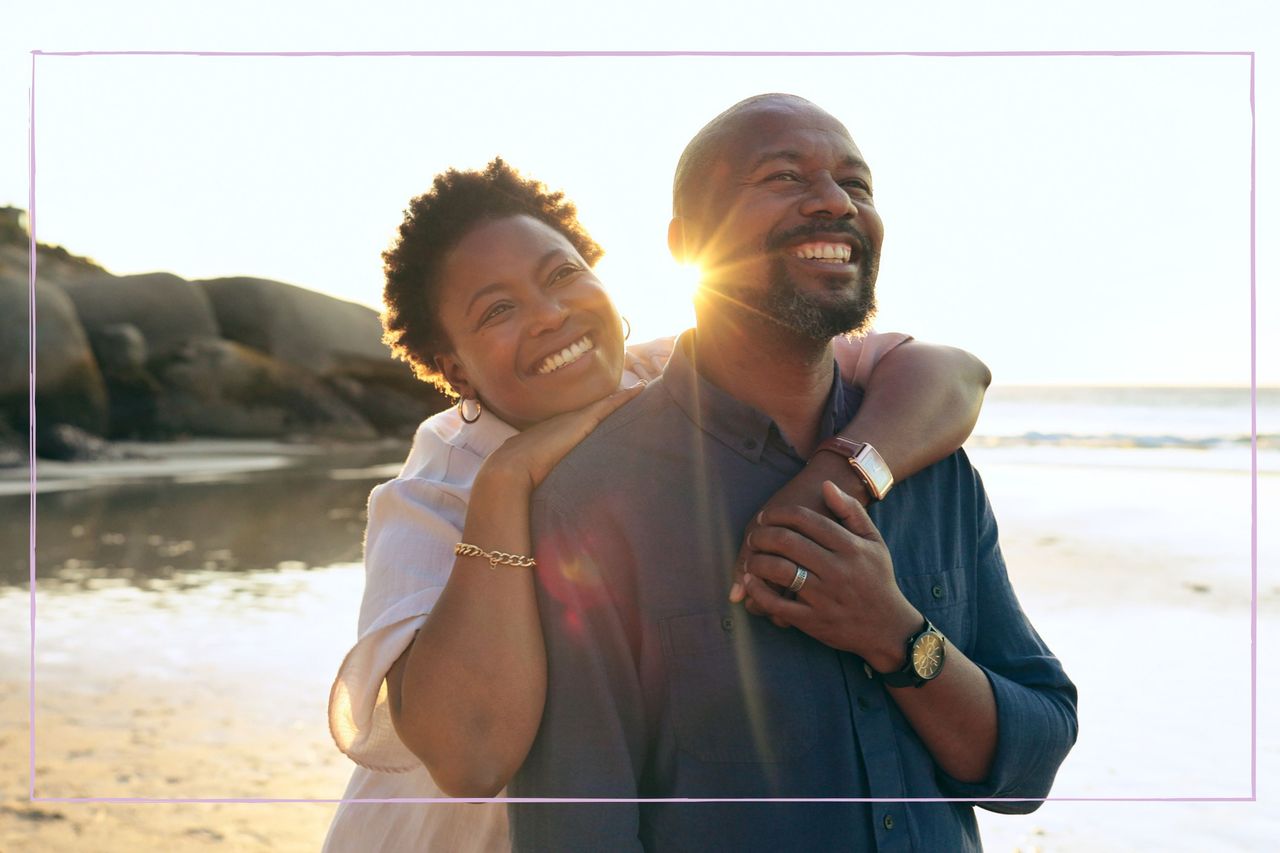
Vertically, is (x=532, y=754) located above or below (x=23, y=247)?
below

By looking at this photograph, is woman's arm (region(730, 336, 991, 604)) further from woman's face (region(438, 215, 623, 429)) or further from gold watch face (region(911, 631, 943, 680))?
woman's face (region(438, 215, 623, 429))

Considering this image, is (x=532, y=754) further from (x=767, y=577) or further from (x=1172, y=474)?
(x=1172, y=474)

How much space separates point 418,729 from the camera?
170cm

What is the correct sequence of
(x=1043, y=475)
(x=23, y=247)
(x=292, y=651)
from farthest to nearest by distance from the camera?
(x=1043, y=475), (x=292, y=651), (x=23, y=247)

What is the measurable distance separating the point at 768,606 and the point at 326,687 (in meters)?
3.72

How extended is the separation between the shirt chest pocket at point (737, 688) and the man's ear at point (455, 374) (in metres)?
0.71

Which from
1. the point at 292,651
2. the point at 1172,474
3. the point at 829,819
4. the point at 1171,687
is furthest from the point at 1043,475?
the point at 829,819

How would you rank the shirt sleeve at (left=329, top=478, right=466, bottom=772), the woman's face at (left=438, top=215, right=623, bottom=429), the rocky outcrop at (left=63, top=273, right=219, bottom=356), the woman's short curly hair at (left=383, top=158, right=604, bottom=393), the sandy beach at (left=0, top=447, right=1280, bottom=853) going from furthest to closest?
the sandy beach at (left=0, top=447, right=1280, bottom=853) < the rocky outcrop at (left=63, top=273, right=219, bottom=356) < the woman's short curly hair at (left=383, top=158, right=604, bottom=393) < the woman's face at (left=438, top=215, right=623, bottom=429) < the shirt sleeve at (left=329, top=478, right=466, bottom=772)

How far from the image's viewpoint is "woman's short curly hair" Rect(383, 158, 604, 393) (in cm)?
208

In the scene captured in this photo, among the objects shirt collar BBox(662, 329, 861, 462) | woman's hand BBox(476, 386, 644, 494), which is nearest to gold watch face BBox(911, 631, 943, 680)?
shirt collar BBox(662, 329, 861, 462)

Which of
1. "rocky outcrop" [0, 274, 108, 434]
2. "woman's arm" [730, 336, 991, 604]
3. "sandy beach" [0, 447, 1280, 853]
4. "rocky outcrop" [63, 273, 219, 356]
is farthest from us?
"rocky outcrop" [0, 274, 108, 434]

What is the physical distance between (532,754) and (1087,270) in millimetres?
1558

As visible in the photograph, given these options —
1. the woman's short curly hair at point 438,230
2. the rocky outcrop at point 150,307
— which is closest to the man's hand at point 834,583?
the woman's short curly hair at point 438,230

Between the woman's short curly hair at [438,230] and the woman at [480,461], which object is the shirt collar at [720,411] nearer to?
the woman at [480,461]
